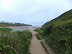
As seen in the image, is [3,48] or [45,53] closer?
[3,48]

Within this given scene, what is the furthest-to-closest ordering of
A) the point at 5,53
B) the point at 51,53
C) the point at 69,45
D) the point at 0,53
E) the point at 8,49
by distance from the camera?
the point at 51,53, the point at 69,45, the point at 8,49, the point at 5,53, the point at 0,53

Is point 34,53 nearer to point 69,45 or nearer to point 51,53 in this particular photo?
point 51,53

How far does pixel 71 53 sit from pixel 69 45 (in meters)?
0.50

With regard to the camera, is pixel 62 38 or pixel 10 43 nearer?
pixel 10 43

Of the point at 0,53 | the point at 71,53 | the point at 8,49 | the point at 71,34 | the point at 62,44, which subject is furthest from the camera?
the point at 62,44

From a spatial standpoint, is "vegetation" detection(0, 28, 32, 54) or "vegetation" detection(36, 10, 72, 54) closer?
"vegetation" detection(0, 28, 32, 54)

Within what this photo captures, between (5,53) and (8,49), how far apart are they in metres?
0.16

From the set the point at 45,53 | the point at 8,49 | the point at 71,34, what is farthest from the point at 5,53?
the point at 45,53

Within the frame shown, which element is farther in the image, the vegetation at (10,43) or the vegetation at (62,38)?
the vegetation at (62,38)

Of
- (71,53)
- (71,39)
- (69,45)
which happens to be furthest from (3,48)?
(71,39)

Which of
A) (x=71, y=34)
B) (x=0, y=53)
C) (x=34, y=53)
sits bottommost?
(x=34, y=53)

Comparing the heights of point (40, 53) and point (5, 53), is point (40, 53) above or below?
below

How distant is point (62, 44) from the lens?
3.80 meters

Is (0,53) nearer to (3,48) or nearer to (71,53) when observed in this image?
(3,48)
